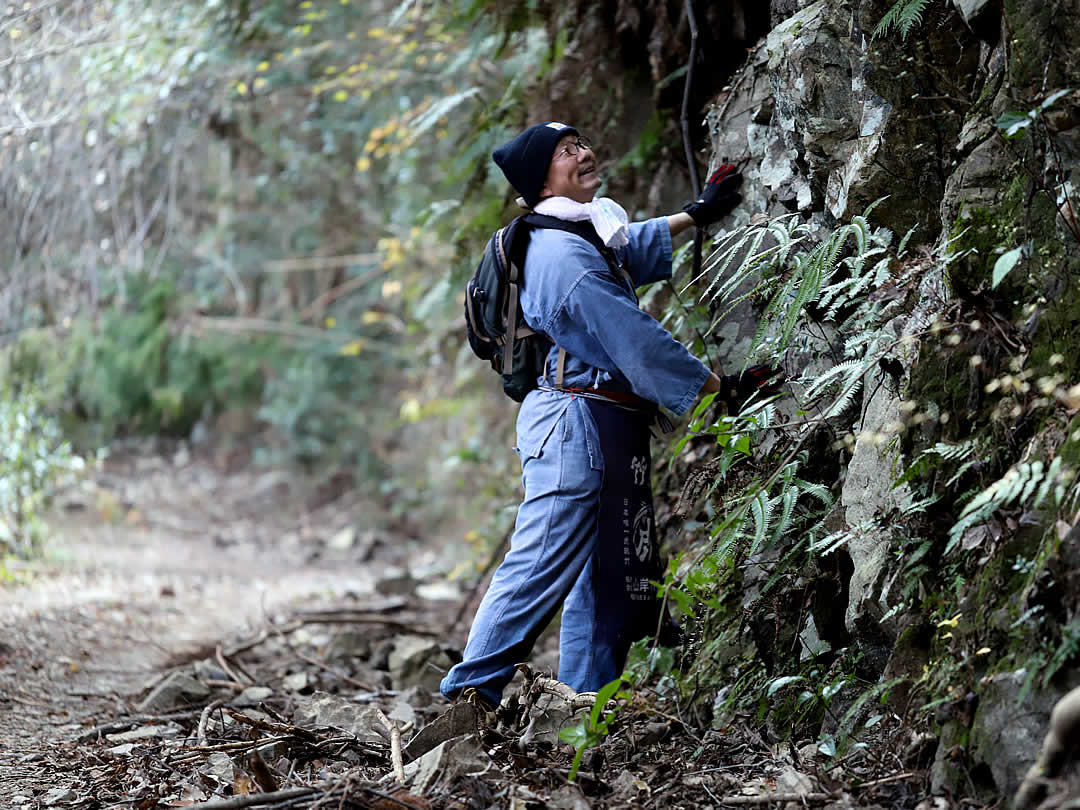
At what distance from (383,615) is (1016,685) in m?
5.66

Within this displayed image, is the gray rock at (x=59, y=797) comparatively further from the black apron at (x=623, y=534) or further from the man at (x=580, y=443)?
the black apron at (x=623, y=534)

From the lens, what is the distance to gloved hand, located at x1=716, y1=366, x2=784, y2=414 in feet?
12.3

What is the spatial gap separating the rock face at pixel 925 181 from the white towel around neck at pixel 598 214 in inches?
25.0

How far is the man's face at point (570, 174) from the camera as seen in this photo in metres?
3.84

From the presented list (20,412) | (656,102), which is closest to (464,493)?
(20,412)

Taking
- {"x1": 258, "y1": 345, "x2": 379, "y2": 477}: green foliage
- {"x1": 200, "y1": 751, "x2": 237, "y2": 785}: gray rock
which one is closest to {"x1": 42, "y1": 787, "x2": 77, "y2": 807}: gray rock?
{"x1": 200, "y1": 751, "x2": 237, "y2": 785}: gray rock

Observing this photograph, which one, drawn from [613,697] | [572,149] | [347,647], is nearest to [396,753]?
[613,697]

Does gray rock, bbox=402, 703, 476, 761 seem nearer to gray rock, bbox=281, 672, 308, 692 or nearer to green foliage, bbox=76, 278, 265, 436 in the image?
gray rock, bbox=281, 672, 308, 692

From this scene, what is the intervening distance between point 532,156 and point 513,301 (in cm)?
55

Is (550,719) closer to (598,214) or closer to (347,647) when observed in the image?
(598,214)

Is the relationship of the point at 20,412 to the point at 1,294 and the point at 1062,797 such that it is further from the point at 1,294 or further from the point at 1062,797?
the point at 1062,797

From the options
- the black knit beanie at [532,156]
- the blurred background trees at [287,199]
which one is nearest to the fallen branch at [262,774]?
the black knit beanie at [532,156]

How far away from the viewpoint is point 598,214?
12.4 feet

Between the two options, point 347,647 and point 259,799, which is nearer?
point 259,799
